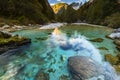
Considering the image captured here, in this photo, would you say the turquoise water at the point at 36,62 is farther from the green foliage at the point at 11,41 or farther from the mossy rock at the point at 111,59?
the green foliage at the point at 11,41

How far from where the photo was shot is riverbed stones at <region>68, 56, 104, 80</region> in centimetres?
1435

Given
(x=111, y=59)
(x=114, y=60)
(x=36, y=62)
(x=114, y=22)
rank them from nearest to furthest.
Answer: (x=36, y=62)
(x=114, y=60)
(x=111, y=59)
(x=114, y=22)

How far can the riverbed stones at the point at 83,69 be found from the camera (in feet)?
47.1

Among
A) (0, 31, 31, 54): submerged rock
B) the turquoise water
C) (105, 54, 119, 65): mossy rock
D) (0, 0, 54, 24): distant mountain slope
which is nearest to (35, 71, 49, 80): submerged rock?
the turquoise water

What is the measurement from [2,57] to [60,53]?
6213 mm

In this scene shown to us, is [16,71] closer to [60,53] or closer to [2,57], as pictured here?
[2,57]

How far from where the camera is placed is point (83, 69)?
15.1 meters

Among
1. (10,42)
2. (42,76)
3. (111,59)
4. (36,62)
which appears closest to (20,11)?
(10,42)

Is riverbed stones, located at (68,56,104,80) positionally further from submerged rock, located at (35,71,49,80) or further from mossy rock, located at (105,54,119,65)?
mossy rock, located at (105,54,119,65)

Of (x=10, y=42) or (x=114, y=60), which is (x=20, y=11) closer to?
(x=10, y=42)

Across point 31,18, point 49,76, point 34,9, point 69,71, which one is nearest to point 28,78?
point 49,76

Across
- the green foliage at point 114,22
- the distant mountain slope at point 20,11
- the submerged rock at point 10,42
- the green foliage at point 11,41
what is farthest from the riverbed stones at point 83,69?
the distant mountain slope at point 20,11

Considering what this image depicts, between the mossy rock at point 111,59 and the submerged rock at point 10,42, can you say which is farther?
the submerged rock at point 10,42

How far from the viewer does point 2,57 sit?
769 inches
